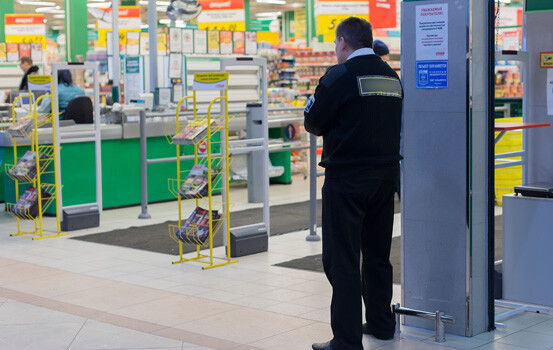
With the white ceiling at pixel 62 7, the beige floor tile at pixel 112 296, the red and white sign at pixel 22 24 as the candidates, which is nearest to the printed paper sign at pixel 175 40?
the beige floor tile at pixel 112 296

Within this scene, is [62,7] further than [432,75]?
Yes

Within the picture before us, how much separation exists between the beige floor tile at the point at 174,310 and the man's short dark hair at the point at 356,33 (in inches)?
70.8

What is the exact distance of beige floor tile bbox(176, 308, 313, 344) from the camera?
4215mm

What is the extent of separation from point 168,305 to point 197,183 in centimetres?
122

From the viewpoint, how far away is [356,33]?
12.5 ft

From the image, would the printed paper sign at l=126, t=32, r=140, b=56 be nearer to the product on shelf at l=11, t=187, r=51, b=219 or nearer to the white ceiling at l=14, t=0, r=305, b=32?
the product on shelf at l=11, t=187, r=51, b=219

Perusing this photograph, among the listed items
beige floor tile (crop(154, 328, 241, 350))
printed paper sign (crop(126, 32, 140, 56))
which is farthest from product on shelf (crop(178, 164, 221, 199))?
printed paper sign (crop(126, 32, 140, 56))

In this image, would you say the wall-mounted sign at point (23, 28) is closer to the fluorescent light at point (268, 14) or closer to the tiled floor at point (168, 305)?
the tiled floor at point (168, 305)

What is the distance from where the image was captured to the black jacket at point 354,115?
3.68 m

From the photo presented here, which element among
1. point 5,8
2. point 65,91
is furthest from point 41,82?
point 5,8

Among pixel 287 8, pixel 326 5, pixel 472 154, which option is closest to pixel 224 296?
pixel 472 154

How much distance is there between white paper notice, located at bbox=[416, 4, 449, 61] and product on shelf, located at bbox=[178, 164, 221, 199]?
2.27 metres

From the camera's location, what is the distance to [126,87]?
10.2 m

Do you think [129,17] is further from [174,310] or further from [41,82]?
[174,310]
